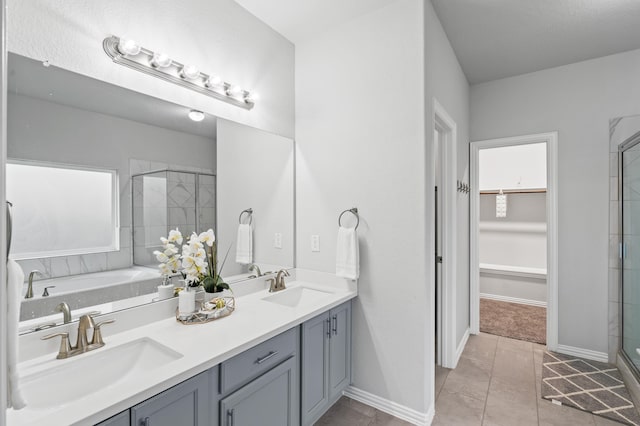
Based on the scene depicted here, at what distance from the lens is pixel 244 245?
219 centimetres

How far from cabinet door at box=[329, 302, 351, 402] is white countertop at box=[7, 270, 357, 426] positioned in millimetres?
103

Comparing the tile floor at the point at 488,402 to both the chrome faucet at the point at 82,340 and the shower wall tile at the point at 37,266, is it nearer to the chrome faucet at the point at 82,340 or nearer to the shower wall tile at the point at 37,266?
the chrome faucet at the point at 82,340

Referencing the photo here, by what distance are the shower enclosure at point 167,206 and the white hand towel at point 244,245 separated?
242 millimetres

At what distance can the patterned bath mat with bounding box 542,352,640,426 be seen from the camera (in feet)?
7.06

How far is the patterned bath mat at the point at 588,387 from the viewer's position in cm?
215

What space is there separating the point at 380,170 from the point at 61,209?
5.73 feet

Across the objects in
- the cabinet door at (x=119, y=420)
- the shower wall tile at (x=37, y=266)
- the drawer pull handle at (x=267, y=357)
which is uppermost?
the shower wall tile at (x=37, y=266)

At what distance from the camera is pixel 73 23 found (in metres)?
1.34

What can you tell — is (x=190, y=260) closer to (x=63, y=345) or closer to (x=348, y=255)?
(x=63, y=345)

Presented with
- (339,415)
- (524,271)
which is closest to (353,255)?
(339,415)

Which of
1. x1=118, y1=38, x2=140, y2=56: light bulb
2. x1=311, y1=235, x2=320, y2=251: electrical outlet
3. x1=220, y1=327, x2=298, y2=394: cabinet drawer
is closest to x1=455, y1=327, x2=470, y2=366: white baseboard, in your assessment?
x1=311, y1=235, x2=320, y2=251: electrical outlet

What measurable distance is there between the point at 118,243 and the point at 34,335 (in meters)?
0.48

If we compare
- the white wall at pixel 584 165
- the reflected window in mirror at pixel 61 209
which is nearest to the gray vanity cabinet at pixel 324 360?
the reflected window in mirror at pixel 61 209

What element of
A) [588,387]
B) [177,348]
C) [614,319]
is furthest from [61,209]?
[614,319]
